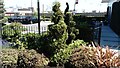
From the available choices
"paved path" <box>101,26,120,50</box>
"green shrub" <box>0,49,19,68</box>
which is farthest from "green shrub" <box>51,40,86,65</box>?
"paved path" <box>101,26,120,50</box>

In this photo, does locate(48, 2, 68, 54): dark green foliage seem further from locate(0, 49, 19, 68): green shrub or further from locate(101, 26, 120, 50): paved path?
locate(101, 26, 120, 50): paved path

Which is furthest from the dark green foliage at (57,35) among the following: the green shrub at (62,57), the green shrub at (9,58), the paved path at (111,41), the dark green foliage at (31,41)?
the paved path at (111,41)

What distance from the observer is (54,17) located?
9.68 m

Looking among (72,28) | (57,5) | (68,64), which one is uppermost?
(57,5)

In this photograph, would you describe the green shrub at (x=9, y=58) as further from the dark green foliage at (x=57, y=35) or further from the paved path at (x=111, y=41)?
the paved path at (x=111, y=41)

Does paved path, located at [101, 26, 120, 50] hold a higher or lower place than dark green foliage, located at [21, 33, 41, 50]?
lower

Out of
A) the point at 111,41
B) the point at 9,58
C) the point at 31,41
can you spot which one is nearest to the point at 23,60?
the point at 9,58

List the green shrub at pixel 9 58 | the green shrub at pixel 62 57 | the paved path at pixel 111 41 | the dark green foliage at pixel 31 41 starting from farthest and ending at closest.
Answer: the paved path at pixel 111 41
the dark green foliage at pixel 31 41
the green shrub at pixel 62 57
the green shrub at pixel 9 58

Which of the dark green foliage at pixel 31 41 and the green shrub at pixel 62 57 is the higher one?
the dark green foliage at pixel 31 41

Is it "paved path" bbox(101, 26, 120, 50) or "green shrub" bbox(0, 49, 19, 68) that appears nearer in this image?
"green shrub" bbox(0, 49, 19, 68)

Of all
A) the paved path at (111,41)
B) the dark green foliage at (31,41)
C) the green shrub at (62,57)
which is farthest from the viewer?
the paved path at (111,41)

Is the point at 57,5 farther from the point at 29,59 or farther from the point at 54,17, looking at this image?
the point at 29,59

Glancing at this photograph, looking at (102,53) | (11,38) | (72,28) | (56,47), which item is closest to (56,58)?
(56,47)

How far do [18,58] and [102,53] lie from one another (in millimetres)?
2667
